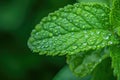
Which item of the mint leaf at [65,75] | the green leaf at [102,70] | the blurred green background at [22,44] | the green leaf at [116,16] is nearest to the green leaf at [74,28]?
the green leaf at [116,16]

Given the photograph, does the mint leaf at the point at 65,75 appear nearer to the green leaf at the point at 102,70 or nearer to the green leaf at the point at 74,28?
the green leaf at the point at 102,70

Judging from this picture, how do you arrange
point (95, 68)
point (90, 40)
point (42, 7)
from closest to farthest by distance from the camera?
point (90, 40) → point (95, 68) → point (42, 7)

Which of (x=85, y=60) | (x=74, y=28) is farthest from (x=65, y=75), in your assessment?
(x=74, y=28)

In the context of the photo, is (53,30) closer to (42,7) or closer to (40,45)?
(40,45)

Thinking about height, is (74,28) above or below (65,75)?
above

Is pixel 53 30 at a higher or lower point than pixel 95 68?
higher

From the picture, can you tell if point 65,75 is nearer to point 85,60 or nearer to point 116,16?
point 85,60

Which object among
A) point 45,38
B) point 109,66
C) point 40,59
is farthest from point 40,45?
point 40,59
